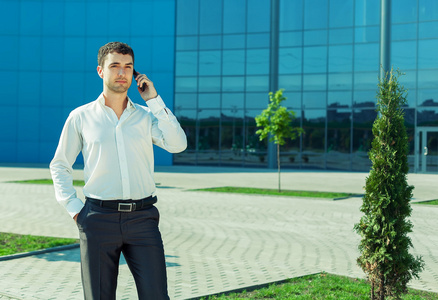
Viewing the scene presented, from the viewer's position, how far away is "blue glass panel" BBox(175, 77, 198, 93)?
3766 cm

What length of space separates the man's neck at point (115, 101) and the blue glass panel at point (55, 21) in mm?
37685

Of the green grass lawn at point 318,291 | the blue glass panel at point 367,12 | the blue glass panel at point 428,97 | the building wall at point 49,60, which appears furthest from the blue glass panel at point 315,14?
the green grass lawn at point 318,291

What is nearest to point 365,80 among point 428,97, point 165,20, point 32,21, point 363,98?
point 363,98

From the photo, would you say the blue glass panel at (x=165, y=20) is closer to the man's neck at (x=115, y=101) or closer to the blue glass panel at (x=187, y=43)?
the blue glass panel at (x=187, y=43)

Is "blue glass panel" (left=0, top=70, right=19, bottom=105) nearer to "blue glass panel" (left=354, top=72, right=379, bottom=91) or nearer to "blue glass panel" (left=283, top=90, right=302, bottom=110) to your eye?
"blue glass panel" (left=283, top=90, right=302, bottom=110)

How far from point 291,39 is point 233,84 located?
466 cm

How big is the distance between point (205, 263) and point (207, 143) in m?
29.4

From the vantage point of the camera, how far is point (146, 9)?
1524 inches

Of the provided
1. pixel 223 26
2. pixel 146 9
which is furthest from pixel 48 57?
pixel 223 26

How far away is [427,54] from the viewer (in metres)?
32.5

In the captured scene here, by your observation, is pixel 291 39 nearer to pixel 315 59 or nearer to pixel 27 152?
pixel 315 59

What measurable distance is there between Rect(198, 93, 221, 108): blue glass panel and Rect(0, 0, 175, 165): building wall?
14.7 ft

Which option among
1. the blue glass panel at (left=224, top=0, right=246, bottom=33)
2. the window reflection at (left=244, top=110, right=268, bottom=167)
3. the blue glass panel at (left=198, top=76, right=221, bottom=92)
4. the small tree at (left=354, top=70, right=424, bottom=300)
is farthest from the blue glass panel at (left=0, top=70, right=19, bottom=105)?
the small tree at (left=354, top=70, right=424, bottom=300)

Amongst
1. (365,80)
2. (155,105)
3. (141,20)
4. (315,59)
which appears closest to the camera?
(155,105)
